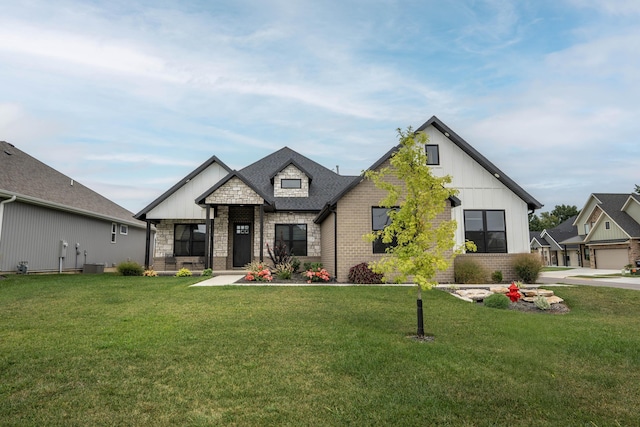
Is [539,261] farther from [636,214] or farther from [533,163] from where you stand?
[636,214]

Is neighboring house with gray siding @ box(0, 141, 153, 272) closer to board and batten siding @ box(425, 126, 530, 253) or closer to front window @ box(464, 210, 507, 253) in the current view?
board and batten siding @ box(425, 126, 530, 253)

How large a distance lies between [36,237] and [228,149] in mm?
10629

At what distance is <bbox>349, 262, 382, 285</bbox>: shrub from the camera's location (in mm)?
12844

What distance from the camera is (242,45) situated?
13305 millimetres

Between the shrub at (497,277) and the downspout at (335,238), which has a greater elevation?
the downspout at (335,238)

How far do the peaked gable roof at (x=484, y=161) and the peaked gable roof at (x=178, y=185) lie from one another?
10857mm

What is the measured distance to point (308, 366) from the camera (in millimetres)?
4398

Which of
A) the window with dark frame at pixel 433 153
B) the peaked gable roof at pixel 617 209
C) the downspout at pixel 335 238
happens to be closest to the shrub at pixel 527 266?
the window with dark frame at pixel 433 153

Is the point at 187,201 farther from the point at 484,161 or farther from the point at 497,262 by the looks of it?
the point at 497,262

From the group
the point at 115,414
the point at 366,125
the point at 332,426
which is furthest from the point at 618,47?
the point at 115,414

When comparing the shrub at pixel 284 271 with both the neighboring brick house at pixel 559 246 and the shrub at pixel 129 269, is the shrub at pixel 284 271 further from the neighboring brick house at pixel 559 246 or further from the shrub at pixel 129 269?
the neighboring brick house at pixel 559 246

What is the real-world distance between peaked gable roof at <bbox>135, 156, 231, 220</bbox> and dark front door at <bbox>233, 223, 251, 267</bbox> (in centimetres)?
329

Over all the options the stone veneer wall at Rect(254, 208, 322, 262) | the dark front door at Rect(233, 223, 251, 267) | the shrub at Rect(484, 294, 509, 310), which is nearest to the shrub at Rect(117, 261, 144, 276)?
the dark front door at Rect(233, 223, 251, 267)

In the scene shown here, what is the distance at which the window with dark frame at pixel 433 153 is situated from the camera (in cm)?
1580
